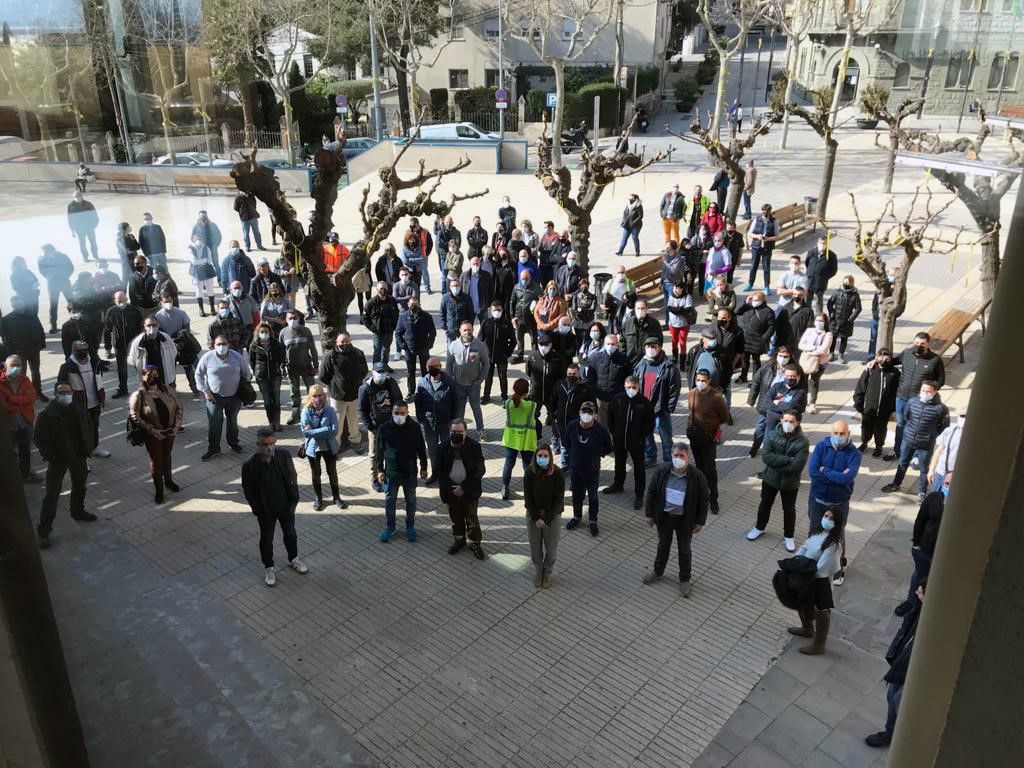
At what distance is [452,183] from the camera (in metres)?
30.5

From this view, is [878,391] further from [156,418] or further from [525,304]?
[156,418]

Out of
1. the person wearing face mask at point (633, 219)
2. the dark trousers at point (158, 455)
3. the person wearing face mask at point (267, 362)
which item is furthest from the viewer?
the person wearing face mask at point (633, 219)

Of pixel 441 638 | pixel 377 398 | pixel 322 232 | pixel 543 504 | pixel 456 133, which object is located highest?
pixel 322 232

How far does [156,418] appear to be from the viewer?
352 inches

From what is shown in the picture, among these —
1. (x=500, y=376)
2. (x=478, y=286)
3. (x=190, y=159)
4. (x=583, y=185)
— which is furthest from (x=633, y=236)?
(x=190, y=159)

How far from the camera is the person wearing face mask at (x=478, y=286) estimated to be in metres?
13.2

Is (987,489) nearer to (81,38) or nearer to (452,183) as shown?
(81,38)

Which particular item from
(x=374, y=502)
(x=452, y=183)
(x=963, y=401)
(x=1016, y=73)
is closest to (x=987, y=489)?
(x=374, y=502)

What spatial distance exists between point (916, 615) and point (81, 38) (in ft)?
36.5

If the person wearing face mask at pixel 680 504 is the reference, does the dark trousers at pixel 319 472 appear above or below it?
below

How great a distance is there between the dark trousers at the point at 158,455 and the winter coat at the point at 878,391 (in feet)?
25.5

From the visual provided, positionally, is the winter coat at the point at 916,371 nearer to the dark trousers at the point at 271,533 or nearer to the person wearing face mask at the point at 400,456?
the person wearing face mask at the point at 400,456

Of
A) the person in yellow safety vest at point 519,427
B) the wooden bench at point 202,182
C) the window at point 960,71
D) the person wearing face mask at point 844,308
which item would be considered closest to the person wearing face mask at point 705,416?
the person in yellow safety vest at point 519,427

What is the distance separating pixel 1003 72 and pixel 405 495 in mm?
19577
